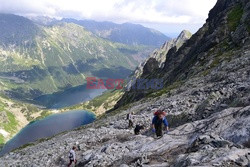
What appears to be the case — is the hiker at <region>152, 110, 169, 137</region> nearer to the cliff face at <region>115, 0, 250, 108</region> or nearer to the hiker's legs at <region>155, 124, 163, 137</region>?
the hiker's legs at <region>155, 124, 163, 137</region>

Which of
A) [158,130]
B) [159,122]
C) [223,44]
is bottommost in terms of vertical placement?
[158,130]

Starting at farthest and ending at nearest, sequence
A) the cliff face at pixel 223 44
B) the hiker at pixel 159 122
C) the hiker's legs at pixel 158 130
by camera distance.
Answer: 1. the cliff face at pixel 223 44
2. the hiker's legs at pixel 158 130
3. the hiker at pixel 159 122

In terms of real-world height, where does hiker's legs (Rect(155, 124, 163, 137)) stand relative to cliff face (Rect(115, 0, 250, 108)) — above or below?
below

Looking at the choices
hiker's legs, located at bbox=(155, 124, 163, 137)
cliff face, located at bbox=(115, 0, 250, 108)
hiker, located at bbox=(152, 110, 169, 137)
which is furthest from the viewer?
cliff face, located at bbox=(115, 0, 250, 108)

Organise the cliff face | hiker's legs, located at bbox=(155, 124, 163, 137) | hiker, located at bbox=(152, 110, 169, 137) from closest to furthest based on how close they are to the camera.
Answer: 1. hiker, located at bbox=(152, 110, 169, 137)
2. hiker's legs, located at bbox=(155, 124, 163, 137)
3. the cliff face

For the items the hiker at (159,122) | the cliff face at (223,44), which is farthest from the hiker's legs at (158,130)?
the cliff face at (223,44)

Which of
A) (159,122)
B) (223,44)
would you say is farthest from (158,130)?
(223,44)

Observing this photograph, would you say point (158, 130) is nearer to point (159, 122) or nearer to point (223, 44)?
point (159, 122)

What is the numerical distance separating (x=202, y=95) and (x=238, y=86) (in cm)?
794

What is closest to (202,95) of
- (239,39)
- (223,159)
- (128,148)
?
(128,148)

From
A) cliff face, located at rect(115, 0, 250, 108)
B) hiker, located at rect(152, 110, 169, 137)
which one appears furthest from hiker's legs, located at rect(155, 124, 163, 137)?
cliff face, located at rect(115, 0, 250, 108)

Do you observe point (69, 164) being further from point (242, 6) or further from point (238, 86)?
point (242, 6)

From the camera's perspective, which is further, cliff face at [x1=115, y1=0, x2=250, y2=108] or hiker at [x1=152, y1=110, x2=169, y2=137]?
cliff face at [x1=115, y1=0, x2=250, y2=108]

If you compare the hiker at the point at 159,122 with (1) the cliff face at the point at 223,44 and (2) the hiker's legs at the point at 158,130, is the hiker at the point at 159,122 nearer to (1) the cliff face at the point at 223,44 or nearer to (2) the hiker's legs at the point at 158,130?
(2) the hiker's legs at the point at 158,130
